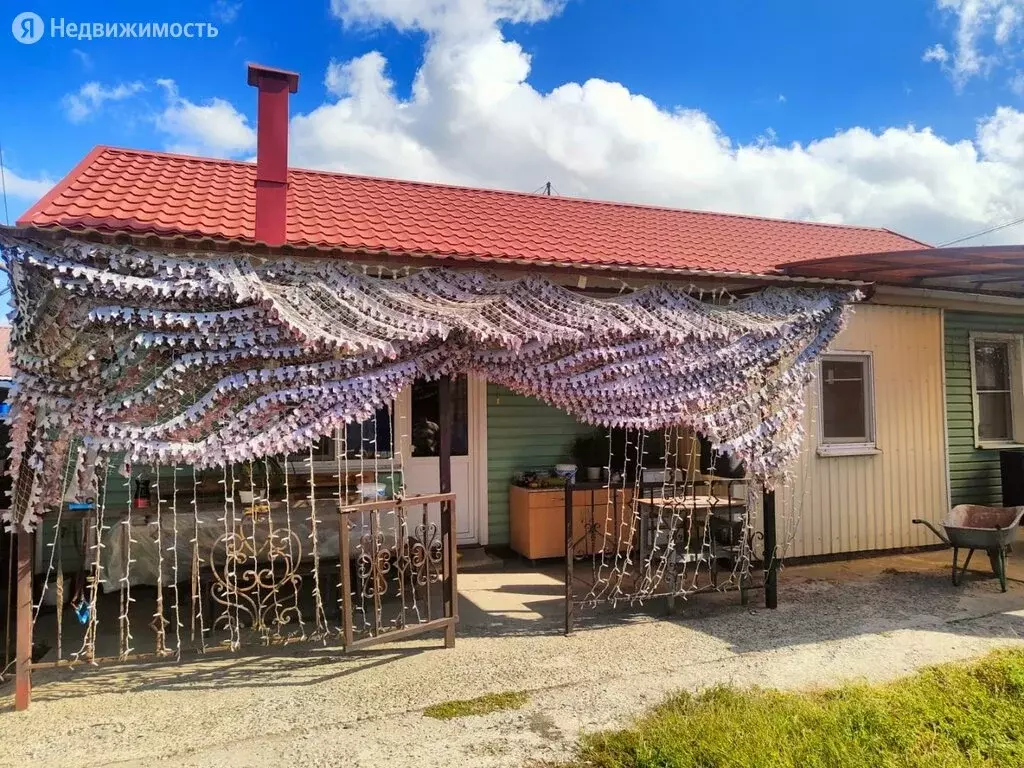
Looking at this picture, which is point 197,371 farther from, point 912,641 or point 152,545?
point 912,641

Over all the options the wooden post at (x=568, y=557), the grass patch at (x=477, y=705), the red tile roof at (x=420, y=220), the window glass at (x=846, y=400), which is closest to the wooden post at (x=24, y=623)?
the red tile roof at (x=420, y=220)

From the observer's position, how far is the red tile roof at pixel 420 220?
5.22 meters

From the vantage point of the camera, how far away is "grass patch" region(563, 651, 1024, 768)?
11.1 feet

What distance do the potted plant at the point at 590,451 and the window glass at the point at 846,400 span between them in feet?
8.29

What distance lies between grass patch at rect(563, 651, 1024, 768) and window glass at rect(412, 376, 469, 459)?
428 centimetres

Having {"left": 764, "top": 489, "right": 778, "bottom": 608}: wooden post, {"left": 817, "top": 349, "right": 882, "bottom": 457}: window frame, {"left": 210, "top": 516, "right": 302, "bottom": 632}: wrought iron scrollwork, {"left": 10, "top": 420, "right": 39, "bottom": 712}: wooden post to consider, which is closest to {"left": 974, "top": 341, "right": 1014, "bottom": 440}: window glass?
{"left": 817, "top": 349, "right": 882, "bottom": 457}: window frame

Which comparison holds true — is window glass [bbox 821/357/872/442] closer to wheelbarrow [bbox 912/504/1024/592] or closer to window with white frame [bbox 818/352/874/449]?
window with white frame [bbox 818/352/874/449]

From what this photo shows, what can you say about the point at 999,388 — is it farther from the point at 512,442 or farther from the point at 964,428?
the point at 512,442

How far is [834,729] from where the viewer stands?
3.67m

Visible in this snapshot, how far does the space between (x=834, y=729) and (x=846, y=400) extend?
5.07 m

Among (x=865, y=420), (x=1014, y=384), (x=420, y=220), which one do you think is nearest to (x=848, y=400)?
(x=865, y=420)

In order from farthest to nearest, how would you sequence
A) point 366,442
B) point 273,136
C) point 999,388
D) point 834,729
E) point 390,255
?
point 999,388
point 366,442
point 273,136
point 390,255
point 834,729

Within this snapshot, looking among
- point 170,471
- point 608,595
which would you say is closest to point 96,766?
point 170,471

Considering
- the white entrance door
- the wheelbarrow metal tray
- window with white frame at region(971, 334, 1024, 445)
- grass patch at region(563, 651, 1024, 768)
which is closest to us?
grass patch at region(563, 651, 1024, 768)
